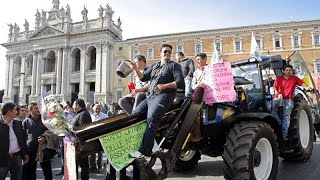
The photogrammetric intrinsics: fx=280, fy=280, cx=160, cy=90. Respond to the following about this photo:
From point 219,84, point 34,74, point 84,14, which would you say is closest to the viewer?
point 219,84

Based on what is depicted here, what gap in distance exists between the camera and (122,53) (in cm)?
5341

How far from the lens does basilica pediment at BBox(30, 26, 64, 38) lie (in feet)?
185

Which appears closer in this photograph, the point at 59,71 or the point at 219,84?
the point at 219,84

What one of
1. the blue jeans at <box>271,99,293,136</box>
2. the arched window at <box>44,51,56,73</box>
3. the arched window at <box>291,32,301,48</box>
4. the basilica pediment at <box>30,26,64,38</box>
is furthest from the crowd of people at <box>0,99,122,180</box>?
the arched window at <box>44,51,56,73</box>

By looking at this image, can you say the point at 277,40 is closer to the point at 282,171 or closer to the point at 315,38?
the point at 315,38

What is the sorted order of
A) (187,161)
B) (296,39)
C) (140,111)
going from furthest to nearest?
(296,39), (187,161), (140,111)

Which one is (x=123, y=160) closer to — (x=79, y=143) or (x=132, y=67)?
(x=79, y=143)

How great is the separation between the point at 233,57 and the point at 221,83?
152 ft

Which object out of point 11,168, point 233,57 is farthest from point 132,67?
point 233,57

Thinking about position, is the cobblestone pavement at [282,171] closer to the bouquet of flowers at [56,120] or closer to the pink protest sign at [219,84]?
the pink protest sign at [219,84]

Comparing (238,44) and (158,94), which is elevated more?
(238,44)

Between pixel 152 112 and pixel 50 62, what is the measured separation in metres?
61.1

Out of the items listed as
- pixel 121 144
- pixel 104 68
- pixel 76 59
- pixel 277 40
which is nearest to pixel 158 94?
pixel 121 144

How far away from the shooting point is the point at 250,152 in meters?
4.41
